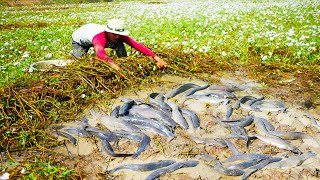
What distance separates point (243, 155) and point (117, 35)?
398 centimetres

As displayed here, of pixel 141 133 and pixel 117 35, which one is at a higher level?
pixel 117 35

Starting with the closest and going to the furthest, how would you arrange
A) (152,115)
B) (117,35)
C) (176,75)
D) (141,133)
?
(141,133) < (152,115) < (117,35) < (176,75)

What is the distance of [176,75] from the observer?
7.16 metres

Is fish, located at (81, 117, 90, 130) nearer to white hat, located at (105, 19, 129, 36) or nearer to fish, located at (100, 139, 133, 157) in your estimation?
fish, located at (100, 139, 133, 157)

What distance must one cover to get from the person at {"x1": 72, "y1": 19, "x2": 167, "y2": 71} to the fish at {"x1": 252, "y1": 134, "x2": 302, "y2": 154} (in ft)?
10.6

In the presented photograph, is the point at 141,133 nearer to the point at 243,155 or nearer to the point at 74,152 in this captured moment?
the point at 74,152

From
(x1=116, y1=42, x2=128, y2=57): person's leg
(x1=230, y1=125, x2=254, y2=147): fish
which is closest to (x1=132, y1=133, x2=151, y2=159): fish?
(x1=230, y1=125, x2=254, y2=147): fish

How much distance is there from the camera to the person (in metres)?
6.17

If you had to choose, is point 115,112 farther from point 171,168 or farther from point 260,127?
point 260,127

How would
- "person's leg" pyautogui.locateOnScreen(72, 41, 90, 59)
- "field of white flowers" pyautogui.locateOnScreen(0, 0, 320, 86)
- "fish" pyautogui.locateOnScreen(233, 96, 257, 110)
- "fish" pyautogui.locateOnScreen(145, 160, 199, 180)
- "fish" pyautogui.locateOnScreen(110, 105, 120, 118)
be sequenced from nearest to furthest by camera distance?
1. "fish" pyautogui.locateOnScreen(145, 160, 199, 180)
2. "fish" pyautogui.locateOnScreen(110, 105, 120, 118)
3. "fish" pyautogui.locateOnScreen(233, 96, 257, 110)
4. "person's leg" pyautogui.locateOnScreen(72, 41, 90, 59)
5. "field of white flowers" pyautogui.locateOnScreen(0, 0, 320, 86)

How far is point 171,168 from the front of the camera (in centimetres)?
368

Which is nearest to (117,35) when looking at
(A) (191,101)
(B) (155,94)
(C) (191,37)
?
(B) (155,94)

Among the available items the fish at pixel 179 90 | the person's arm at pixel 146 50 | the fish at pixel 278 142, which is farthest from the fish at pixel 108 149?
the person's arm at pixel 146 50

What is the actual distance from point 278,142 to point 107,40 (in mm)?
4537
